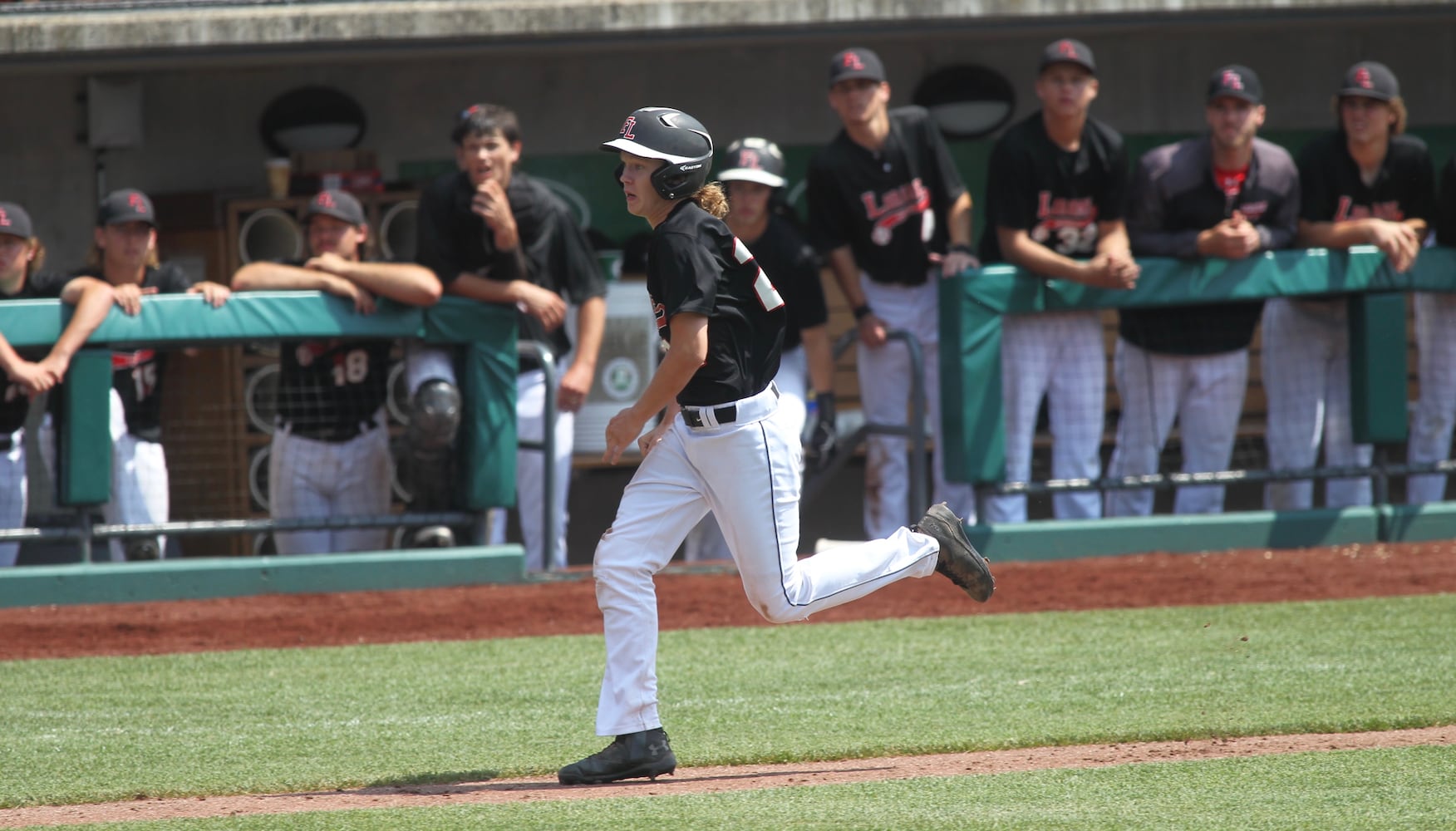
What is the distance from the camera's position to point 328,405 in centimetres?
725

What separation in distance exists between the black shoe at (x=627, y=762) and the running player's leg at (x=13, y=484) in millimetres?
3756

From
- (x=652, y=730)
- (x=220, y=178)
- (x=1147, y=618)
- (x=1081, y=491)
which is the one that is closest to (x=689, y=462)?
(x=652, y=730)

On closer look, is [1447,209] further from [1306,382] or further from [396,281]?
[396,281]

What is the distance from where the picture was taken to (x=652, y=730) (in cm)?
410

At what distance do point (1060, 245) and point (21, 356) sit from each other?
4.43m

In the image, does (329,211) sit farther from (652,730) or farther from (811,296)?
(652,730)

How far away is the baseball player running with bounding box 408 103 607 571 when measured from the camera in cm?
711

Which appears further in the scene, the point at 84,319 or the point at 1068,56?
the point at 1068,56

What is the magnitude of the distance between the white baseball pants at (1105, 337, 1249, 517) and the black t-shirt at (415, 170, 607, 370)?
244 centimetres

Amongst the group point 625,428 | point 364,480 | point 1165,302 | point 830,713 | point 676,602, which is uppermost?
point 1165,302

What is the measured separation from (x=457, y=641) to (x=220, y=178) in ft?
16.4

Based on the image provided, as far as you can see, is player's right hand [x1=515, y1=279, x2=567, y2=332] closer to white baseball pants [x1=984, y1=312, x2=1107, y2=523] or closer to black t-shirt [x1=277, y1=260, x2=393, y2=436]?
black t-shirt [x1=277, y1=260, x2=393, y2=436]

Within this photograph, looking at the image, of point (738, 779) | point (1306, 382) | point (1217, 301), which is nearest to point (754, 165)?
point (1217, 301)

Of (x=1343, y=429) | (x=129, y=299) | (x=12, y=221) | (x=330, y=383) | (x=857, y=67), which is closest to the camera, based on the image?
(x=129, y=299)
